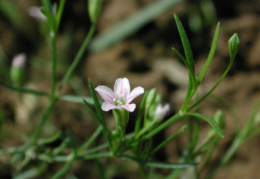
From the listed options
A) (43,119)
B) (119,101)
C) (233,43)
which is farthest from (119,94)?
(43,119)

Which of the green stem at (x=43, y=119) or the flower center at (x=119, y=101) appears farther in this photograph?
the green stem at (x=43, y=119)

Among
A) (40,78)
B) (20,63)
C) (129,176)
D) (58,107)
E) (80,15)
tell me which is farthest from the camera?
(80,15)

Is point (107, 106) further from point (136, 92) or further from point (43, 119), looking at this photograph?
point (43, 119)

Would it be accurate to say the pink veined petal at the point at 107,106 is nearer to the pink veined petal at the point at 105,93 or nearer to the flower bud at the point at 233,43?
the pink veined petal at the point at 105,93

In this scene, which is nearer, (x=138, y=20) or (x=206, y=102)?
(x=206, y=102)

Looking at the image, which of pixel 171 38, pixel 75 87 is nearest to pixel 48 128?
pixel 75 87

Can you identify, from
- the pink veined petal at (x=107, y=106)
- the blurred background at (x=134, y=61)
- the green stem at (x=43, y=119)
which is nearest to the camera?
the pink veined petal at (x=107, y=106)

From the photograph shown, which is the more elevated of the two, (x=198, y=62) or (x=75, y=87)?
(x=75, y=87)

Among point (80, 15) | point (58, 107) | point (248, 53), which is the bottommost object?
point (248, 53)

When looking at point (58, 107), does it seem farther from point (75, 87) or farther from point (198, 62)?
point (198, 62)

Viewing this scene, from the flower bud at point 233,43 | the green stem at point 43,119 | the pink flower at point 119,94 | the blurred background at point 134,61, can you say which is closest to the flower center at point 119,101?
the pink flower at point 119,94
